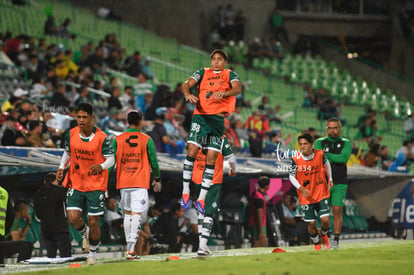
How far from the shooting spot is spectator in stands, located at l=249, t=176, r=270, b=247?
17.2 m

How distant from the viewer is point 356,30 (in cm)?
4197

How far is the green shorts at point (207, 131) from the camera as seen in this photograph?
10.8m

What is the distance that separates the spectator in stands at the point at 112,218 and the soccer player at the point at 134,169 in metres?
4.35

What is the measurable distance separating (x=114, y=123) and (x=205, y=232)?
7.78 metres

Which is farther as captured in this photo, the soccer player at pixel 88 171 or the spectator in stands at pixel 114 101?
the spectator in stands at pixel 114 101

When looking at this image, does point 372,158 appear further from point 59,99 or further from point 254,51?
point 254,51

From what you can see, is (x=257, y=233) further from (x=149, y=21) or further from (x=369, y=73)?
(x=369, y=73)

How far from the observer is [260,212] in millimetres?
17250

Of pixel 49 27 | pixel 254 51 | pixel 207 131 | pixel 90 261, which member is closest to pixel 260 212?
pixel 207 131

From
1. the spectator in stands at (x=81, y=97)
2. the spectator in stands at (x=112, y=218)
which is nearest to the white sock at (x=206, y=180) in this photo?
the spectator in stands at (x=112, y=218)

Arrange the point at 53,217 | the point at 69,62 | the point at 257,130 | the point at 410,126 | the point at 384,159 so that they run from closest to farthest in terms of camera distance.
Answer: the point at 53,217, the point at 69,62, the point at 257,130, the point at 384,159, the point at 410,126

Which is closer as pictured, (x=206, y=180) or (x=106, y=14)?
(x=206, y=180)

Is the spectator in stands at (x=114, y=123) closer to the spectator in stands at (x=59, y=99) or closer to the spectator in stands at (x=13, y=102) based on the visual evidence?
the spectator in stands at (x=59, y=99)

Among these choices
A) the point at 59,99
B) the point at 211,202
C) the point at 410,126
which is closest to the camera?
the point at 211,202
